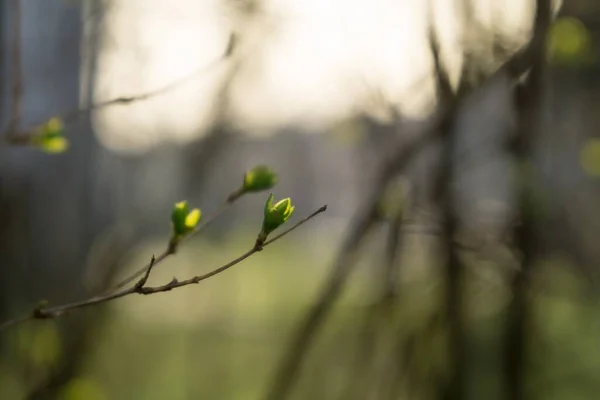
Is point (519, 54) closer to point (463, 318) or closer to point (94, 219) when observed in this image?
point (463, 318)

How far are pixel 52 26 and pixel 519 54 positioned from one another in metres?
1.32

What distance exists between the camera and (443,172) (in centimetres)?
103

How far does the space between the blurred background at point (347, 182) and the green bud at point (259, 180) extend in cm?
4

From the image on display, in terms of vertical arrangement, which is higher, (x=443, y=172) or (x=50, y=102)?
(x=443, y=172)

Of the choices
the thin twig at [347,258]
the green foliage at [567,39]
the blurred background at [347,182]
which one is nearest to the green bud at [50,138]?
the blurred background at [347,182]

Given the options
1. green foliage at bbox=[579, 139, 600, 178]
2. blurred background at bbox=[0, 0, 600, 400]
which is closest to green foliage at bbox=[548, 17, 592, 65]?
blurred background at bbox=[0, 0, 600, 400]

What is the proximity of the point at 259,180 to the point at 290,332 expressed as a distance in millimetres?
1706

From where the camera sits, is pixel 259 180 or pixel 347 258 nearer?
pixel 259 180

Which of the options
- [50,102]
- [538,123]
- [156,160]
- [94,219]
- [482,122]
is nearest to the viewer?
[538,123]

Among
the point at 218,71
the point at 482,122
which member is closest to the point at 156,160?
the point at 218,71

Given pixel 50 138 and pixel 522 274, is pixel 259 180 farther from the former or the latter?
pixel 522 274

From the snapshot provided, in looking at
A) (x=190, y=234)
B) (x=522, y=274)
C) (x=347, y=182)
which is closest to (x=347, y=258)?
(x=522, y=274)

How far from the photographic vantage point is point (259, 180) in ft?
1.93

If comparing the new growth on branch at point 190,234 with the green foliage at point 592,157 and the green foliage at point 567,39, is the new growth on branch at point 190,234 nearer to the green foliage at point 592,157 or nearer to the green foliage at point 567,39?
the green foliage at point 567,39
